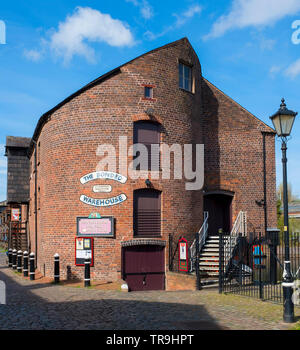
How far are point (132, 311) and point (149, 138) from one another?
7.74 metres

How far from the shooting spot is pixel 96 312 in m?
8.95

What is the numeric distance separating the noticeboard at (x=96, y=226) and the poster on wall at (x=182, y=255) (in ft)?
8.50

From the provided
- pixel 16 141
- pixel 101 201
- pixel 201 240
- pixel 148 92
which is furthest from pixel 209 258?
pixel 16 141

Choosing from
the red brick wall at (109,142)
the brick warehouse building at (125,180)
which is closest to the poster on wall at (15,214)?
the brick warehouse building at (125,180)

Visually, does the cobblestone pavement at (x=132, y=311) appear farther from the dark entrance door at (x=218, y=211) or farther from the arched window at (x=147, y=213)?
the dark entrance door at (x=218, y=211)

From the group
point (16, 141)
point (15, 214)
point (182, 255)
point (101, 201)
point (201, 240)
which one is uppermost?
point (16, 141)

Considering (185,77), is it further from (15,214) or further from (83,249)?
(15,214)

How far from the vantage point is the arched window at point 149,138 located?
15.1 m

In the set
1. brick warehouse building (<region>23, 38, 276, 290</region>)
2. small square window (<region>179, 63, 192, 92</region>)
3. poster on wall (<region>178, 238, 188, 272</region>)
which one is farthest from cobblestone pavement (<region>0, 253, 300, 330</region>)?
small square window (<region>179, 63, 192, 92</region>)

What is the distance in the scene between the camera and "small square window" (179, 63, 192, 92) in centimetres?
1662

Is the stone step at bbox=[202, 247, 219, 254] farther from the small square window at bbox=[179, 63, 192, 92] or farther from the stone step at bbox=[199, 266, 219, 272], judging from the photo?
the small square window at bbox=[179, 63, 192, 92]

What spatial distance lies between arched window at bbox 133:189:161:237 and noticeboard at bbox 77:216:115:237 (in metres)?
1.04
